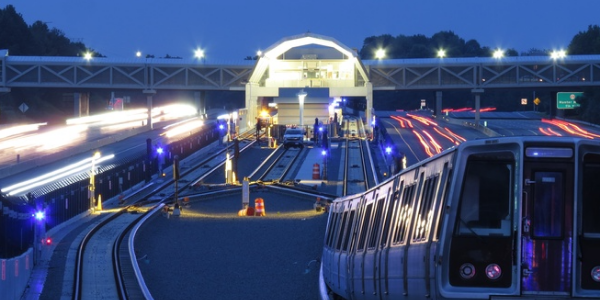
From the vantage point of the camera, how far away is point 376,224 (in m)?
12.9

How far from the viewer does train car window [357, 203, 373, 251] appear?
1388cm

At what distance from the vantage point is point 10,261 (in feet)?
51.1

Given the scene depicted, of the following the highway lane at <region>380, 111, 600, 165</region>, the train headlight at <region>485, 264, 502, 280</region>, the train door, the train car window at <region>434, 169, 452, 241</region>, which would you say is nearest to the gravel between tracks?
the train car window at <region>434, 169, 452, 241</region>

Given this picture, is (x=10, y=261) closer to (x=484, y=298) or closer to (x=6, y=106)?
(x=484, y=298)

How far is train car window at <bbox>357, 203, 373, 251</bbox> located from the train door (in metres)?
5.23

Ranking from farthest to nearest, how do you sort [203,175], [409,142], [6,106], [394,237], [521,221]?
[6,106]
[409,142]
[203,175]
[394,237]
[521,221]

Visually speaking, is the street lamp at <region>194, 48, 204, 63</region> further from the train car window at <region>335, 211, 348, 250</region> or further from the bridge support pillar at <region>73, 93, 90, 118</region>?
the train car window at <region>335, 211, 348, 250</region>

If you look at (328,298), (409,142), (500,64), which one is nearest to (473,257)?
(328,298)

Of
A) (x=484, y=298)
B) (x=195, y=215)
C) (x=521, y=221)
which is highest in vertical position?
(x=521, y=221)

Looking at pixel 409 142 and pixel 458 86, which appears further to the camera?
pixel 458 86

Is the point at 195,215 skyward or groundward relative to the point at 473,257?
groundward

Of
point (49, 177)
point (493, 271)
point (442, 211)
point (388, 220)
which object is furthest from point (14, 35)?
point (493, 271)

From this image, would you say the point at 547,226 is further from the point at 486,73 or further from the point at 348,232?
the point at 486,73

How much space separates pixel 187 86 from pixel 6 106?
69.1 feet
